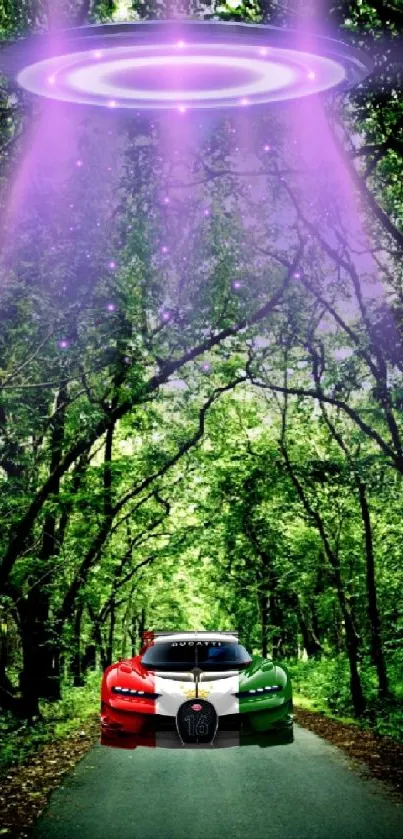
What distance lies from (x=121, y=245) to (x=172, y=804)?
690 centimetres

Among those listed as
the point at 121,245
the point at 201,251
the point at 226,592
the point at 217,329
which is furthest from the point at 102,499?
the point at 226,592

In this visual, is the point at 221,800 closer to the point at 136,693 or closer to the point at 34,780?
the point at 136,693

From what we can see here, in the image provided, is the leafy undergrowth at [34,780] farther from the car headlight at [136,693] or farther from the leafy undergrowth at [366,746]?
the leafy undergrowth at [366,746]

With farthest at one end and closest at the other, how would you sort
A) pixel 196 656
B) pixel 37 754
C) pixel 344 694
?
pixel 344 694, pixel 37 754, pixel 196 656

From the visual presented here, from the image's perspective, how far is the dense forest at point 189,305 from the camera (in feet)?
31.2

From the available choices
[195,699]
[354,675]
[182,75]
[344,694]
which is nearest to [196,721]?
[195,699]

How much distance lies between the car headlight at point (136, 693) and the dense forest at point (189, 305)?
3.81 metres

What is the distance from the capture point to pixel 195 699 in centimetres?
730

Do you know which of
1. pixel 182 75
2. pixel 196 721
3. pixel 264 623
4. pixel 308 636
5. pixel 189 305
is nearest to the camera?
pixel 182 75

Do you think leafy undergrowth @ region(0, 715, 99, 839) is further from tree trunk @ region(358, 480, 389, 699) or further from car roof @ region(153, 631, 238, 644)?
tree trunk @ region(358, 480, 389, 699)

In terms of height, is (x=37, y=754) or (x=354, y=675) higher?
(x=354, y=675)

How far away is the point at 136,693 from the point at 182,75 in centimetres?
575

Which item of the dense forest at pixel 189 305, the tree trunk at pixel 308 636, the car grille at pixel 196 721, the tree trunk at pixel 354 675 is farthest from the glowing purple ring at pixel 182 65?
the tree trunk at pixel 308 636

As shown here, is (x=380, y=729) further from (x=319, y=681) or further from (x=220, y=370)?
(x=319, y=681)
